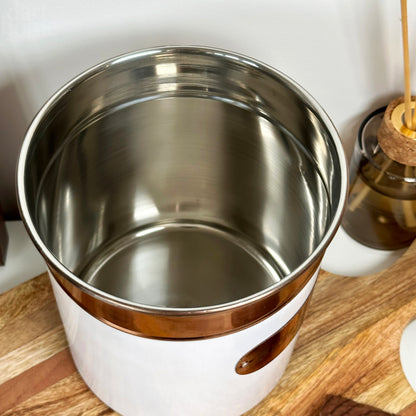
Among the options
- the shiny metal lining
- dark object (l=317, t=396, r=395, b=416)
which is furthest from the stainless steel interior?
dark object (l=317, t=396, r=395, b=416)

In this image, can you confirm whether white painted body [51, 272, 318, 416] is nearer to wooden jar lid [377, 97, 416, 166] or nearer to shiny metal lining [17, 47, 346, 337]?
shiny metal lining [17, 47, 346, 337]

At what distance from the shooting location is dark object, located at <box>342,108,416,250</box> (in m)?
0.64

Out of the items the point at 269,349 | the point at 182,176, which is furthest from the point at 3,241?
the point at 269,349

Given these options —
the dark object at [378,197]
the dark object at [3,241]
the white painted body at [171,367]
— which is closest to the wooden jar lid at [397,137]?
the dark object at [378,197]

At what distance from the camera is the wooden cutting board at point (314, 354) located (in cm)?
56

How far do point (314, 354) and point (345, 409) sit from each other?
0.18 ft

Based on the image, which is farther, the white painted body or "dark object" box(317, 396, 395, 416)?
"dark object" box(317, 396, 395, 416)

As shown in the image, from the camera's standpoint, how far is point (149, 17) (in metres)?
0.59

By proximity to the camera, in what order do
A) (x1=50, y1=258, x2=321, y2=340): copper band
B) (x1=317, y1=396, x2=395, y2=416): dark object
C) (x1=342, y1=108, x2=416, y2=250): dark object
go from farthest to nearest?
→ (x1=342, y1=108, x2=416, y2=250): dark object, (x1=317, y1=396, x2=395, y2=416): dark object, (x1=50, y1=258, x2=321, y2=340): copper band

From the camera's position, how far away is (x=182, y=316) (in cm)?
39

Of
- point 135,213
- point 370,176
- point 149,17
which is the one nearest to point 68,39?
point 149,17

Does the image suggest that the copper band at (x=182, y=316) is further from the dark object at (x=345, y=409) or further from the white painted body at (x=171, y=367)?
the dark object at (x=345, y=409)

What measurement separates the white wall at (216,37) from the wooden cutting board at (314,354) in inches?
7.5

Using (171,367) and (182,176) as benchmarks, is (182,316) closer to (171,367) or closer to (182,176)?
(171,367)
